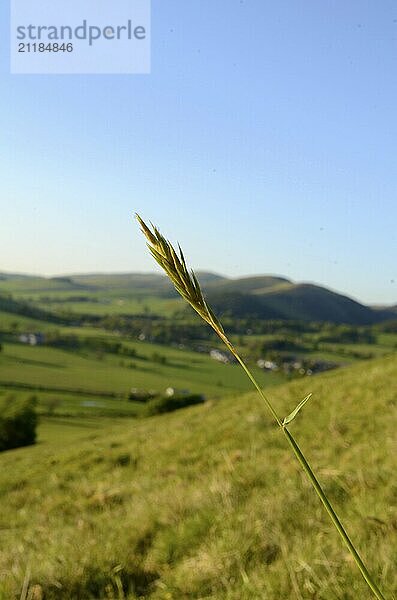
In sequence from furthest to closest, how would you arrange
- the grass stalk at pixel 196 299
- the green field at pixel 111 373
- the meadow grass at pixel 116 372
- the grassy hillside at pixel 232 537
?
the meadow grass at pixel 116 372 → the green field at pixel 111 373 → the grassy hillside at pixel 232 537 → the grass stalk at pixel 196 299

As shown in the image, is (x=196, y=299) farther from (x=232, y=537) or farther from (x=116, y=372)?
(x=116, y=372)

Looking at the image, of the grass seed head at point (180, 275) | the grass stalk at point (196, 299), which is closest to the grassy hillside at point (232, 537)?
the grass stalk at point (196, 299)

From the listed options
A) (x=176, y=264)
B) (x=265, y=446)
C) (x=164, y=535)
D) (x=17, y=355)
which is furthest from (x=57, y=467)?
(x=17, y=355)

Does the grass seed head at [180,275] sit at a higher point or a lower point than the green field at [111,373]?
higher

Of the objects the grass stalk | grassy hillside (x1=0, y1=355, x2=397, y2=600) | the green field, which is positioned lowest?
the green field

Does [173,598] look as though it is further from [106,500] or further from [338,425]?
[338,425]

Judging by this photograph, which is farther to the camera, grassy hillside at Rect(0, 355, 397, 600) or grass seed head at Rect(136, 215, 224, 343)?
grassy hillside at Rect(0, 355, 397, 600)

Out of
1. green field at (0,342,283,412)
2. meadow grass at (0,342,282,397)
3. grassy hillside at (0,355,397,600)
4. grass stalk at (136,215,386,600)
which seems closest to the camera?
grass stalk at (136,215,386,600)

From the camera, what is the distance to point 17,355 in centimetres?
17700

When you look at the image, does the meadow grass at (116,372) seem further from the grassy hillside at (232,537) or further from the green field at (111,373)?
the grassy hillside at (232,537)

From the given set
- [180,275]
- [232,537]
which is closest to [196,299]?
[180,275]

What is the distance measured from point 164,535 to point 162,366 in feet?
566

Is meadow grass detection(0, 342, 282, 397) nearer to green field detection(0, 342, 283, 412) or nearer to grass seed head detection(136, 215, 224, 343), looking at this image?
green field detection(0, 342, 283, 412)

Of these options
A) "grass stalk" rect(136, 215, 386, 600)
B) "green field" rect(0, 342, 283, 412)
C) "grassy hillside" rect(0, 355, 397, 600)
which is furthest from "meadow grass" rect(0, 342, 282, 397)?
"grass stalk" rect(136, 215, 386, 600)
